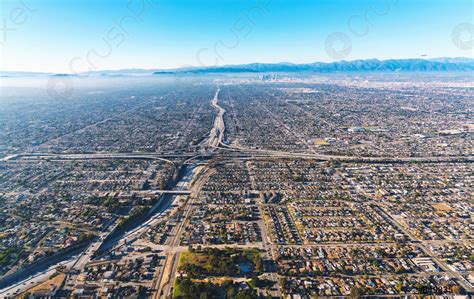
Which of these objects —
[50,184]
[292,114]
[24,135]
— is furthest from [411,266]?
[24,135]

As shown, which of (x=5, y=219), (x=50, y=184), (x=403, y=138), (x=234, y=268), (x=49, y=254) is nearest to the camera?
(x=234, y=268)

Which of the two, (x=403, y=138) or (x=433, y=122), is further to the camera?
(x=433, y=122)

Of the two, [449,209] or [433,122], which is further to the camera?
[433,122]

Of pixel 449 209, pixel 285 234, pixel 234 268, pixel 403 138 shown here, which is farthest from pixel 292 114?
pixel 234 268

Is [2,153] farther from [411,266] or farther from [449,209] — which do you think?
[449,209]

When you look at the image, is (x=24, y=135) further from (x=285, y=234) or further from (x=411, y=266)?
(x=411, y=266)

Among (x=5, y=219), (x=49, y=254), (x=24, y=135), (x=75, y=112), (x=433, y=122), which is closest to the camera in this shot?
(x=49, y=254)

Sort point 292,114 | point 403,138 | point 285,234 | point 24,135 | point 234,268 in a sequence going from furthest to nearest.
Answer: point 292,114 → point 24,135 → point 403,138 → point 285,234 → point 234,268

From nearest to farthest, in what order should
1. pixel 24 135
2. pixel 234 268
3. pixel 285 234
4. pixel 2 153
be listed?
1. pixel 234 268
2. pixel 285 234
3. pixel 2 153
4. pixel 24 135
